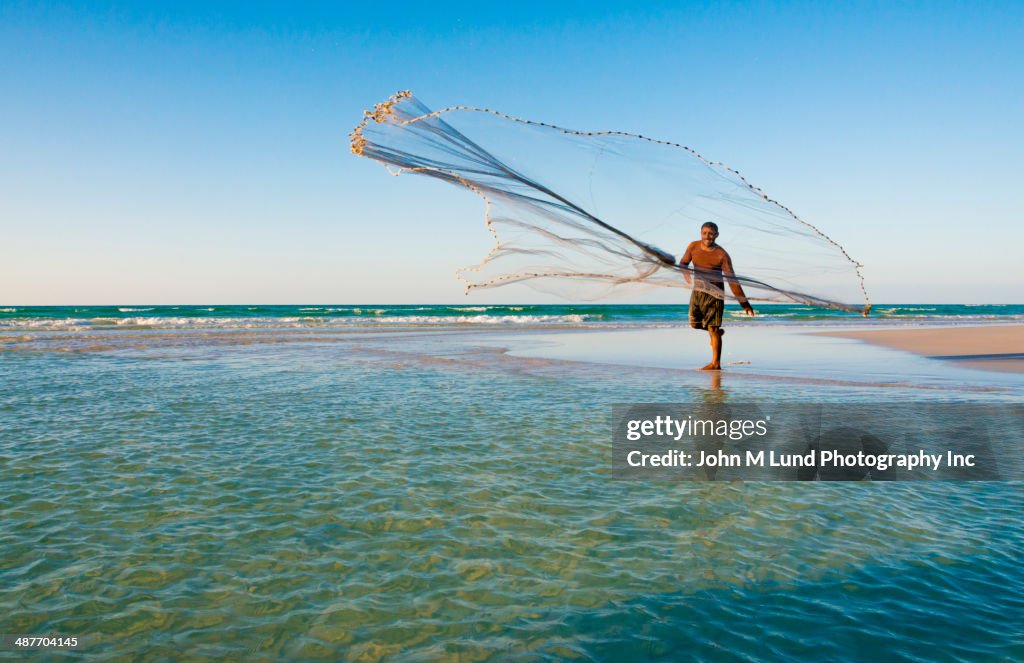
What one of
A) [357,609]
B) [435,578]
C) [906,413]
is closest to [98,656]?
[357,609]

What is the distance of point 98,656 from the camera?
2.99m

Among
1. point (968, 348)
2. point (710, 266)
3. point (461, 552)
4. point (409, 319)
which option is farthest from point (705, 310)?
point (409, 319)

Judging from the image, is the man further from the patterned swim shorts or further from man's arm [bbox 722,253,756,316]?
the patterned swim shorts

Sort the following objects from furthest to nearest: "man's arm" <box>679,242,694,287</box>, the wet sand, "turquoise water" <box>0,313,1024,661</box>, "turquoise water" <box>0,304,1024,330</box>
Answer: "turquoise water" <box>0,304,1024,330</box>, the wet sand, "man's arm" <box>679,242,694,287</box>, "turquoise water" <box>0,313,1024,661</box>

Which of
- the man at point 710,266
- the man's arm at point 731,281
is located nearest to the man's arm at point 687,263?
the man at point 710,266

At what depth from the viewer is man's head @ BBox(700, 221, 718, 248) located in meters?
A: 9.40

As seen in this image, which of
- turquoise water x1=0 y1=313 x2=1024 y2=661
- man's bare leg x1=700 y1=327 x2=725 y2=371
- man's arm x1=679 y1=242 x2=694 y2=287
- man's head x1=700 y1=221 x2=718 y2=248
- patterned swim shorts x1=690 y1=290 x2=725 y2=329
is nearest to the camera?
turquoise water x1=0 y1=313 x2=1024 y2=661

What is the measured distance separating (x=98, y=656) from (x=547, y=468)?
12.8 ft

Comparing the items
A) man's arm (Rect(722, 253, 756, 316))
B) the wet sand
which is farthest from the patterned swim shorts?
the wet sand

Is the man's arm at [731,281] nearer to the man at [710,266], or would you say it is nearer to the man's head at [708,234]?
the man at [710,266]
